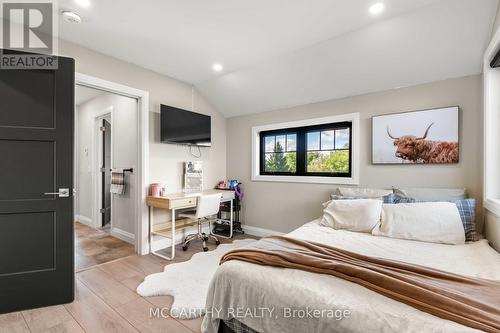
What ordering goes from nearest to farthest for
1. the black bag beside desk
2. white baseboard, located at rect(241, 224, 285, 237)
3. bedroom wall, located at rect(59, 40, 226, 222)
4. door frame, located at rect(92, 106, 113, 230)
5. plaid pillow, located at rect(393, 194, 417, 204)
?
plaid pillow, located at rect(393, 194, 417, 204), bedroom wall, located at rect(59, 40, 226, 222), white baseboard, located at rect(241, 224, 285, 237), the black bag beside desk, door frame, located at rect(92, 106, 113, 230)

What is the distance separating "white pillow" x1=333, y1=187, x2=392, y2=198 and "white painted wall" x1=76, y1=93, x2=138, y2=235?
9.40ft

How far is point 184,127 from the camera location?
366cm

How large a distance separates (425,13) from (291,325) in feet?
8.91

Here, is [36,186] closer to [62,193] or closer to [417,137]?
Result: [62,193]

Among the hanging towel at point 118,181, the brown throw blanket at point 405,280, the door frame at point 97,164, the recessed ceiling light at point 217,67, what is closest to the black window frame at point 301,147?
the recessed ceiling light at point 217,67

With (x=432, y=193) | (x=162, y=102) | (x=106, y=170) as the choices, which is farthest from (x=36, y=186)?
(x=432, y=193)

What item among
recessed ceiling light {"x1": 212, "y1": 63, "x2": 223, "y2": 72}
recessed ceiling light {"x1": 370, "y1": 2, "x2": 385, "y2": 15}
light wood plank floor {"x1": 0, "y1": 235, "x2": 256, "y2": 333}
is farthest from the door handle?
recessed ceiling light {"x1": 370, "y1": 2, "x2": 385, "y2": 15}

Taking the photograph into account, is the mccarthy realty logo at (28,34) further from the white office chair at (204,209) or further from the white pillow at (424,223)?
the white pillow at (424,223)

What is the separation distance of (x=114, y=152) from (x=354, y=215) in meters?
3.88

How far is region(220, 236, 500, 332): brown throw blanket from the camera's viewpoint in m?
0.97

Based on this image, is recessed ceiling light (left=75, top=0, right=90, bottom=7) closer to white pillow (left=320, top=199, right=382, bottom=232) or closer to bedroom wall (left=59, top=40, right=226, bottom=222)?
bedroom wall (left=59, top=40, right=226, bottom=222)

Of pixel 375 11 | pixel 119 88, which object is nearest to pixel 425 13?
pixel 375 11

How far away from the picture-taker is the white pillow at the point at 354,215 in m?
2.40

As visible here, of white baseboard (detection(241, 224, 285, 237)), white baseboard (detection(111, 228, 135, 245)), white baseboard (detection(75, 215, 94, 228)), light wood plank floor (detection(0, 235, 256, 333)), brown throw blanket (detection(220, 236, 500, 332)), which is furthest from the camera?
white baseboard (detection(75, 215, 94, 228))
